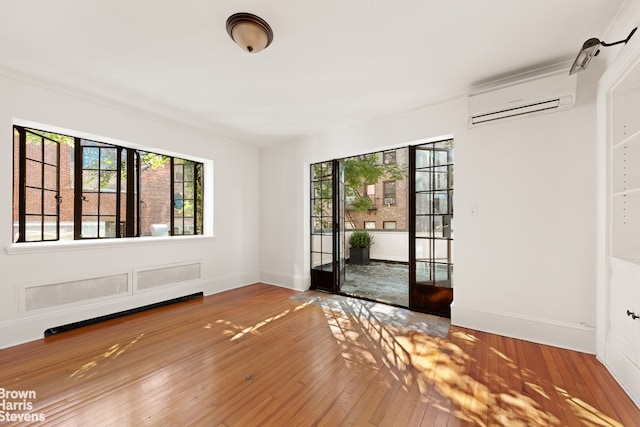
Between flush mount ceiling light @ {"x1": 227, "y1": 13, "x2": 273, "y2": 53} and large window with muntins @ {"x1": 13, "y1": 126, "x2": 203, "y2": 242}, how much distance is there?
9.09 feet

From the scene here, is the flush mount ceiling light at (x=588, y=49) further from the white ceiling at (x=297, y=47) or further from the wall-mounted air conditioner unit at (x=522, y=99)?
the wall-mounted air conditioner unit at (x=522, y=99)

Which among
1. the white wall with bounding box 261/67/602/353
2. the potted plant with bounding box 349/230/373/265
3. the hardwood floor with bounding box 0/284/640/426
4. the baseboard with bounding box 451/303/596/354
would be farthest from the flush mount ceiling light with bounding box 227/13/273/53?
the potted plant with bounding box 349/230/373/265

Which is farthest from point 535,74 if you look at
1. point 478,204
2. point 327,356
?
point 327,356

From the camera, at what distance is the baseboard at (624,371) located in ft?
5.91

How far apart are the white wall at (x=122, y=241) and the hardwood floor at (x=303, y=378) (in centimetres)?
45

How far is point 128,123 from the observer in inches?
136

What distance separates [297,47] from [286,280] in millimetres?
3686

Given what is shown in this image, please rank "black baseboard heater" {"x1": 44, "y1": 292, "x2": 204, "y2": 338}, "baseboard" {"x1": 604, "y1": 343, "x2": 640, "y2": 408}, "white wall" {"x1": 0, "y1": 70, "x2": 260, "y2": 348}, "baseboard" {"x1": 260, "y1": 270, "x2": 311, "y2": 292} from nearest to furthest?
"baseboard" {"x1": 604, "y1": 343, "x2": 640, "y2": 408}, "white wall" {"x1": 0, "y1": 70, "x2": 260, "y2": 348}, "black baseboard heater" {"x1": 44, "y1": 292, "x2": 204, "y2": 338}, "baseboard" {"x1": 260, "y1": 270, "x2": 311, "y2": 292}

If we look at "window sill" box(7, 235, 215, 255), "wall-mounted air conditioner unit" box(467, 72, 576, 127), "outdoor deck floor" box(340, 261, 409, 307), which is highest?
"wall-mounted air conditioner unit" box(467, 72, 576, 127)

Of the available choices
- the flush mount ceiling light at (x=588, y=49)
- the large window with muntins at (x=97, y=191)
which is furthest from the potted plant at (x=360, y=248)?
the flush mount ceiling light at (x=588, y=49)

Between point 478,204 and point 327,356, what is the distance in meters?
2.24

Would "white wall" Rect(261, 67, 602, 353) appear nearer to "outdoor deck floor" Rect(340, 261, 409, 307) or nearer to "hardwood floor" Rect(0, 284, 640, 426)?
"hardwood floor" Rect(0, 284, 640, 426)

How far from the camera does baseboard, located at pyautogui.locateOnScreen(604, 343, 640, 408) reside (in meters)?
1.80

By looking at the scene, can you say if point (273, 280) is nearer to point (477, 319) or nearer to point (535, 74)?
point (477, 319)
